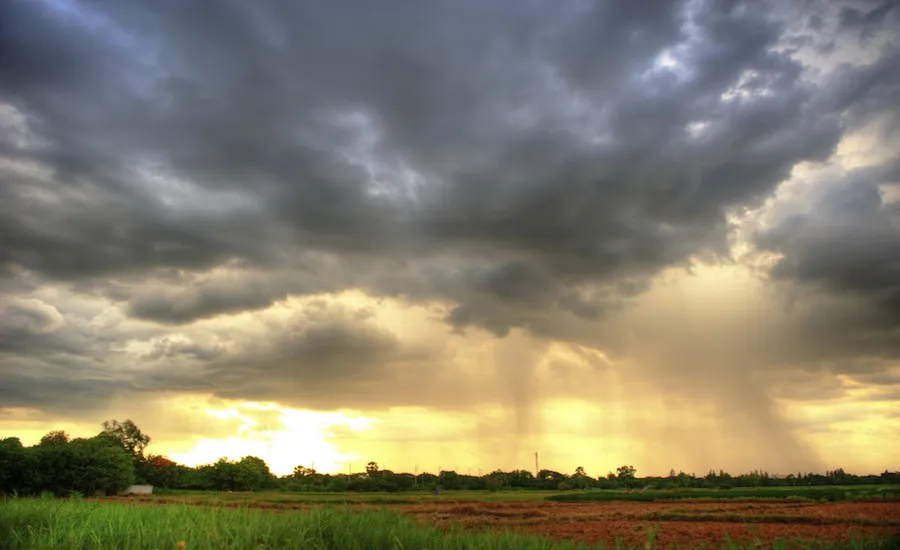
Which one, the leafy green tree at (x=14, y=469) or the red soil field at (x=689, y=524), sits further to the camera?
the leafy green tree at (x=14, y=469)

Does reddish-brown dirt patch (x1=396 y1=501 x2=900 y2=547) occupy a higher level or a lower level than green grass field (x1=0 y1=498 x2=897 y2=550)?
lower

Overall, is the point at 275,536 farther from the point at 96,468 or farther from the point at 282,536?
the point at 96,468

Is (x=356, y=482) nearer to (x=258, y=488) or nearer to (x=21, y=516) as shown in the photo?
(x=258, y=488)

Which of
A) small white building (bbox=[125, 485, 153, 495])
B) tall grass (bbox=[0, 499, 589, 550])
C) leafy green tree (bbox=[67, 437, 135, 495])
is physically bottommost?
small white building (bbox=[125, 485, 153, 495])

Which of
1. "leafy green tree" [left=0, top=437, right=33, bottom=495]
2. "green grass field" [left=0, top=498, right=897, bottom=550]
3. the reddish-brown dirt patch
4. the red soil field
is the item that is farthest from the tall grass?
"leafy green tree" [left=0, top=437, right=33, bottom=495]

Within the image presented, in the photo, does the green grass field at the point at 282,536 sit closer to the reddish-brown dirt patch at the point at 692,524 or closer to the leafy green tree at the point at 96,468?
the reddish-brown dirt patch at the point at 692,524

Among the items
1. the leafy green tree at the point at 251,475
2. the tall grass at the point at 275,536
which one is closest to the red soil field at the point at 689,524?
the tall grass at the point at 275,536

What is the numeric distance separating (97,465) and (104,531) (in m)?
52.0

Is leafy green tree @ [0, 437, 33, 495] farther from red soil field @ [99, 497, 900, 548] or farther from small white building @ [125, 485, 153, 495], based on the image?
red soil field @ [99, 497, 900, 548]

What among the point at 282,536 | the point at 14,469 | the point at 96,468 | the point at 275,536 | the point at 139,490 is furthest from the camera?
the point at 139,490

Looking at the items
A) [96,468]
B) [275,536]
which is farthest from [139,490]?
[275,536]

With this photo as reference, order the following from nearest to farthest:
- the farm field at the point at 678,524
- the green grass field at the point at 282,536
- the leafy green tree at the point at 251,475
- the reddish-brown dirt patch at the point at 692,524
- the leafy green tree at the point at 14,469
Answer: the green grass field at the point at 282,536
the farm field at the point at 678,524
the reddish-brown dirt patch at the point at 692,524
the leafy green tree at the point at 14,469
the leafy green tree at the point at 251,475

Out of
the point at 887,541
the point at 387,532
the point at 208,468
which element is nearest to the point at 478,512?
the point at 387,532

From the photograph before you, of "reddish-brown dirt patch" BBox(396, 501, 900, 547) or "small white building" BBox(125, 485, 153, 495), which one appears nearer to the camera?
"reddish-brown dirt patch" BBox(396, 501, 900, 547)
